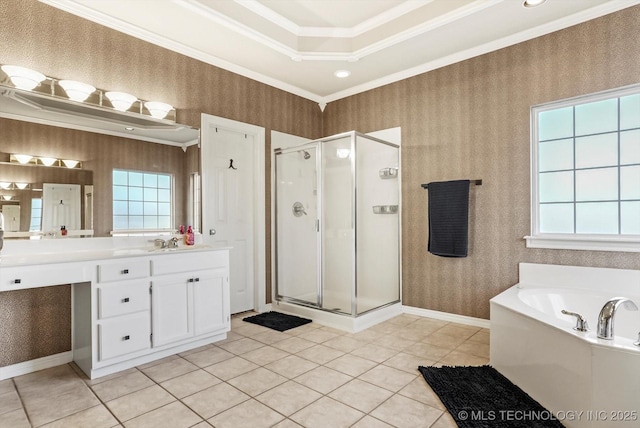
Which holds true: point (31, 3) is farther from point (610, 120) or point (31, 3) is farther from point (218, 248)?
point (610, 120)

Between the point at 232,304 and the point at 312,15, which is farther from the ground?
the point at 312,15

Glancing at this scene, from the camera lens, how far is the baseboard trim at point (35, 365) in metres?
2.30

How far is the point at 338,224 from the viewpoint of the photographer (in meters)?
3.53

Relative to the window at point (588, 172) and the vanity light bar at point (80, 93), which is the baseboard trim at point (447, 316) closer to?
the window at point (588, 172)

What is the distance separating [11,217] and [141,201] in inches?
33.1

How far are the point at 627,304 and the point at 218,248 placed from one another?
269 centimetres

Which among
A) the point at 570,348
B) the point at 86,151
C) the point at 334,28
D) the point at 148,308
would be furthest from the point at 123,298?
the point at 334,28

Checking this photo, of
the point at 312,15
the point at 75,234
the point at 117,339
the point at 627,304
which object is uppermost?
the point at 312,15

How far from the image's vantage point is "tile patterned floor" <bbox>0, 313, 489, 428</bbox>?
71.5 inches

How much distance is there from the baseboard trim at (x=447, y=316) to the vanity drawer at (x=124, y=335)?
257 centimetres

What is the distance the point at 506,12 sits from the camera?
106 inches

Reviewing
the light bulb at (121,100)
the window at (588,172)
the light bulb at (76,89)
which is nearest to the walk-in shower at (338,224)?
the window at (588,172)

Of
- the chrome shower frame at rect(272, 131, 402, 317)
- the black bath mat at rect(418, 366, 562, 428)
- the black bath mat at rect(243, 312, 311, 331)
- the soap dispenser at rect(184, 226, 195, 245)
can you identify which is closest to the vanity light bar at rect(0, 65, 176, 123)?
the soap dispenser at rect(184, 226, 195, 245)

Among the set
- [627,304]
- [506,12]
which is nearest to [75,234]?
[627,304]
